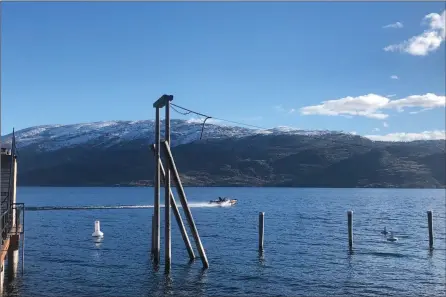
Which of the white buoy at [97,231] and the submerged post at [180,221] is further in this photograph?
the white buoy at [97,231]

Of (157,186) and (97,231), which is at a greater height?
(157,186)

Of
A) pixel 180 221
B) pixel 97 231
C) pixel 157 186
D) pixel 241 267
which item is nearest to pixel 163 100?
pixel 157 186

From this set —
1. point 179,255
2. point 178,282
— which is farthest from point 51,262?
point 178,282

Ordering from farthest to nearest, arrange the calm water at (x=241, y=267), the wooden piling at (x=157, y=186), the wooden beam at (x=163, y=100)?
the wooden piling at (x=157, y=186) < the wooden beam at (x=163, y=100) < the calm water at (x=241, y=267)

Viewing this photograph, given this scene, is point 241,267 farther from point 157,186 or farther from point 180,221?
point 157,186

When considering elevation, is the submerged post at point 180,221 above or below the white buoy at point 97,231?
above

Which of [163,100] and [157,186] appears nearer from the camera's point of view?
[163,100]

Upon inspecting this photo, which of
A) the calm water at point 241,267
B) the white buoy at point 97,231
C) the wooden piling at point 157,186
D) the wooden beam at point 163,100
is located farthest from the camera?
the white buoy at point 97,231

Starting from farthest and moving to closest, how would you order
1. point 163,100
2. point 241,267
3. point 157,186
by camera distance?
point 241,267
point 157,186
point 163,100

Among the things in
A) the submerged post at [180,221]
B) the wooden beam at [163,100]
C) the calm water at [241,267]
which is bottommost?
the calm water at [241,267]

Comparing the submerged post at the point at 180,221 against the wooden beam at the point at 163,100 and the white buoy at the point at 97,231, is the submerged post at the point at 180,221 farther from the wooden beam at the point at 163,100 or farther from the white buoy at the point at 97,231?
the white buoy at the point at 97,231

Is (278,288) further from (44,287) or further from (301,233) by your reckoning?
(301,233)

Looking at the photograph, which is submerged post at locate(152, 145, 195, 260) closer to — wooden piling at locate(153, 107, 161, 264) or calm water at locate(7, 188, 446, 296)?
wooden piling at locate(153, 107, 161, 264)

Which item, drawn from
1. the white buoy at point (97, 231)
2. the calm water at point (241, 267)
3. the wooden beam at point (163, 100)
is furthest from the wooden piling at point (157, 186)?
the white buoy at point (97, 231)
